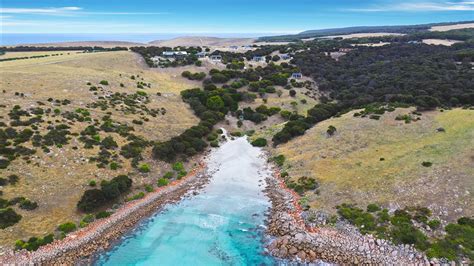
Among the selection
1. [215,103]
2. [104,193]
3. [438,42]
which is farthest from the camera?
[438,42]

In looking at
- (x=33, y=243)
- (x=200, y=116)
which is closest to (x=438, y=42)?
(x=200, y=116)

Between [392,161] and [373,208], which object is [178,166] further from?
[392,161]

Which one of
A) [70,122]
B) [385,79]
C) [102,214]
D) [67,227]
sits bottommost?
[102,214]

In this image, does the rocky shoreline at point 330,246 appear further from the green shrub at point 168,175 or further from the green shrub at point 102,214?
the green shrub at point 102,214

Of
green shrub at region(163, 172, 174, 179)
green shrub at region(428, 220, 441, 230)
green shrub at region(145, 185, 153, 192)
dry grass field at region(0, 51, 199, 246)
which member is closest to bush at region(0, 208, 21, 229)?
dry grass field at region(0, 51, 199, 246)

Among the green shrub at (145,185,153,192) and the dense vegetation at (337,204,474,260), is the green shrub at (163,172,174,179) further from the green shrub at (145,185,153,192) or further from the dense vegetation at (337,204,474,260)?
the dense vegetation at (337,204,474,260)

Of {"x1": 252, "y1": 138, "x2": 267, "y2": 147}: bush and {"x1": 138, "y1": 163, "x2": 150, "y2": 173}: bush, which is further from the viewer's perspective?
{"x1": 252, "y1": 138, "x2": 267, "y2": 147}: bush

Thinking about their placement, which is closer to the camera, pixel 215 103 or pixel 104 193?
pixel 104 193
